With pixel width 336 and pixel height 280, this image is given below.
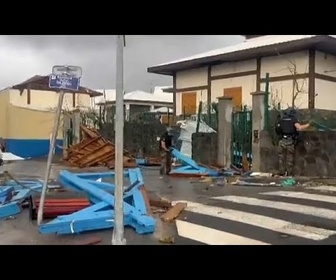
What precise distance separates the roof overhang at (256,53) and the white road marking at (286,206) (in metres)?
10.2

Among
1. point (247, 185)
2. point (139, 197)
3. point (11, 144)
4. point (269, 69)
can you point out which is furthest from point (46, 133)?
point (139, 197)

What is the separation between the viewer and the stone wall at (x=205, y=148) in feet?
59.4

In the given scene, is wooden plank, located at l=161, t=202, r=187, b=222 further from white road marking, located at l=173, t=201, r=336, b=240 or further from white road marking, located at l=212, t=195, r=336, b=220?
white road marking, located at l=212, t=195, r=336, b=220

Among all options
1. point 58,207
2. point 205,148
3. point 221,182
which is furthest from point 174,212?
point 205,148

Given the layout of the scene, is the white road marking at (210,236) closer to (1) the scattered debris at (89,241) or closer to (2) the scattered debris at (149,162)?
(1) the scattered debris at (89,241)

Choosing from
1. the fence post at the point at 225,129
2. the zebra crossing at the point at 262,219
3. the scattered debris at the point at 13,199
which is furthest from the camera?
the fence post at the point at 225,129

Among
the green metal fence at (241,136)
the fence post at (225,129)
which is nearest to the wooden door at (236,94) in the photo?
the fence post at (225,129)

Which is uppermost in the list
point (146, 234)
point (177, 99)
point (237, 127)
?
point (177, 99)

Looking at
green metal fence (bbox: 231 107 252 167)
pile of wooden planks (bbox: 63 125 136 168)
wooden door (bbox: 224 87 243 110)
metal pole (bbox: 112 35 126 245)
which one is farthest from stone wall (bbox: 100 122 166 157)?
metal pole (bbox: 112 35 126 245)

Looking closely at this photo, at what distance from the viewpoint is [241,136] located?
1702cm

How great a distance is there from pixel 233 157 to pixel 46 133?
23.5 metres

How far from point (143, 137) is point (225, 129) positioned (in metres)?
9.62

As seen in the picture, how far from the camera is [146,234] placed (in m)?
7.15
